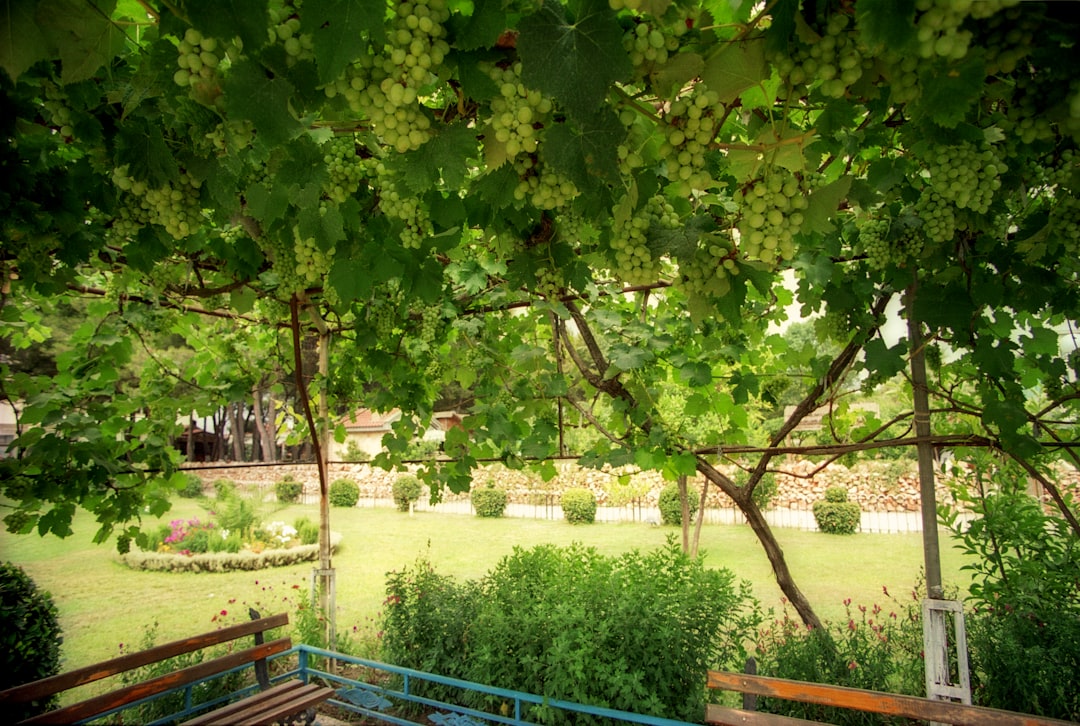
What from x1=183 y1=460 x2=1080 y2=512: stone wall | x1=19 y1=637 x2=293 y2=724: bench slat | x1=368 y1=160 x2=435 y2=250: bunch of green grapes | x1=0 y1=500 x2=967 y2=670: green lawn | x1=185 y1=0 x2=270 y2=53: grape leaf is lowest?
x1=0 y1=500 x2=967 y2=670: green lawn

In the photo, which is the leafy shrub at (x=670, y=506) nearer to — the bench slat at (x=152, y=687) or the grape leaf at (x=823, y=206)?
the bench slat at (x=152, y=687)

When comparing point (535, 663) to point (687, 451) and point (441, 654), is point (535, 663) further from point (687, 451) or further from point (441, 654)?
point (687, 451)

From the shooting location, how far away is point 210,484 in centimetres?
1299

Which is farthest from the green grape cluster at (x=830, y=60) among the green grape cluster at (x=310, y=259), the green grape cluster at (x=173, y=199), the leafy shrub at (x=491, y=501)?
the leafy shrub at (x=491, y=501)

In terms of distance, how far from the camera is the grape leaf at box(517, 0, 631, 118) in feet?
2.09

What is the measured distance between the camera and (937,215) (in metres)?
1.39

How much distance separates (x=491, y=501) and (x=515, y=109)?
409 inches

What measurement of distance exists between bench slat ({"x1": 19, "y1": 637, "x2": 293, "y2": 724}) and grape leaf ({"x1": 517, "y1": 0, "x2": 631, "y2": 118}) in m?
2.60

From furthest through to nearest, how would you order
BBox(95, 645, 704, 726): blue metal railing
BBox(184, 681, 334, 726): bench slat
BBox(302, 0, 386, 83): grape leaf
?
BBox(95, 645, 704, 726): blue metal railing
BBox(184, 681, 334, 726): bench slat
BBox(302, 0, 386, 83): grape leaf

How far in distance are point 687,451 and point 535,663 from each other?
1587 mm

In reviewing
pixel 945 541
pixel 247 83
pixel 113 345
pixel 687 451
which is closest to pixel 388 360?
pixel 113 345

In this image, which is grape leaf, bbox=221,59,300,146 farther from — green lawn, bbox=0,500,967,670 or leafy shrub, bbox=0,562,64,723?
green lawn, bbox=0,500,967,670

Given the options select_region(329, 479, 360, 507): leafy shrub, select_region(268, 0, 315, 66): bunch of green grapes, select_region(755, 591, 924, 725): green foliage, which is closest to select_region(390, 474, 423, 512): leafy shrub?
select_region(329, 479, 360, 507): leafy shrub

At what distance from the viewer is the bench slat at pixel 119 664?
6.74 ft
